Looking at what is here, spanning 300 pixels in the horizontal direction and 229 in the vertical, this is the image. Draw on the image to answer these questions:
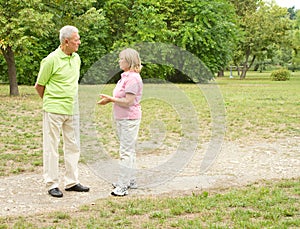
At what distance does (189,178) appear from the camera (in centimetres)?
667

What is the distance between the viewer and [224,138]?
10469mm

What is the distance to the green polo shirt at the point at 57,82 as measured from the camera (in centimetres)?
551

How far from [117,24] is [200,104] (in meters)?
14.4

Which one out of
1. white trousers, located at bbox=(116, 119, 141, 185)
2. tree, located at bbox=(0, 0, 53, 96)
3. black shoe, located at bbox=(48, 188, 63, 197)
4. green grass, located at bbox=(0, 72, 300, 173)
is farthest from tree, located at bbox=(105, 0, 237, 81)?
black shoe, located at bbox=(48, 188, 63, 197)

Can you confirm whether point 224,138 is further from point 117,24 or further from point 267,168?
point 117,24

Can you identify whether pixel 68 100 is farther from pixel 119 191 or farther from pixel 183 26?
pixel 183 26

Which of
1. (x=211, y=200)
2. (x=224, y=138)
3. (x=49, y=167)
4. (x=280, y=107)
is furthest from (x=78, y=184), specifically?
(x=280, y=107)

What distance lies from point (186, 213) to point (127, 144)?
1.27 meters

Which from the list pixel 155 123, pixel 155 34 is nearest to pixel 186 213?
pixel 155 123

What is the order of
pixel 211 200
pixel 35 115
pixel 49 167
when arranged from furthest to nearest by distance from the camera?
pixel 35 115
pixel 49 167
pixel 211 200

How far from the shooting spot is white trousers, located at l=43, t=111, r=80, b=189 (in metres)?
5.56

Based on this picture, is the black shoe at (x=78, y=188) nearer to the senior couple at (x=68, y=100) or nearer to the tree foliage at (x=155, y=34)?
the senior couple at (x=68, y=100)

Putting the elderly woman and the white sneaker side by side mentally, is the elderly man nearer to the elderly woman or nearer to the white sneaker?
the elderly woman

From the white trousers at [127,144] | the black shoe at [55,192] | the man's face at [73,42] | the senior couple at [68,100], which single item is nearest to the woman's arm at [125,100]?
the senior couple at [68,100]
